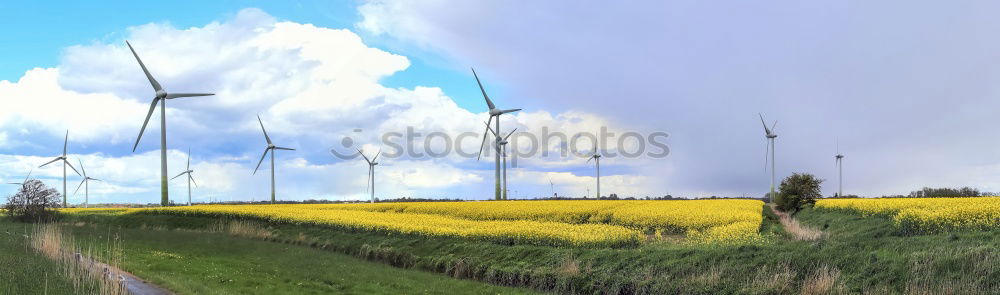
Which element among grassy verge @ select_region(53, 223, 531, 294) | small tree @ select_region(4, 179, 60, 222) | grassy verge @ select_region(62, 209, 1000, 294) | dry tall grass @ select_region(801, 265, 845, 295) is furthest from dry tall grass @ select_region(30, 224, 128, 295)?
small tree @ select_region(4, 179, 60, 222)

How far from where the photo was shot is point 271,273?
2506 centimetres

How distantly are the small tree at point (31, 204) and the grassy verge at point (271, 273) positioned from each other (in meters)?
28.3

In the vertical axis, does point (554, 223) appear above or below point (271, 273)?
above

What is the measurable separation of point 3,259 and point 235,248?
40.8 feet

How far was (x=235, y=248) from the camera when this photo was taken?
3369cm

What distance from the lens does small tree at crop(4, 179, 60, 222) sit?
5516 cm

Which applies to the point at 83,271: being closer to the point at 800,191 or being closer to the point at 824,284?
the point at 824,284

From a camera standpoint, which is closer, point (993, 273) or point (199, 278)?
point (993, 273)

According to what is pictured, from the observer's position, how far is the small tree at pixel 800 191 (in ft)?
191

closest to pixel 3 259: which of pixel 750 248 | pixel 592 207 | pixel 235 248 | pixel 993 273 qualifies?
pixel 235 248

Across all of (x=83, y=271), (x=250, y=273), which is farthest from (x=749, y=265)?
(x=83, y=271)

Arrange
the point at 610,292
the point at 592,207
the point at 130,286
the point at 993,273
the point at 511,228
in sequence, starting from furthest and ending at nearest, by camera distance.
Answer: the point at 592,207 → the point at 511,228 → the point at 610,292 → the point at 130,286 → the point at 993,273

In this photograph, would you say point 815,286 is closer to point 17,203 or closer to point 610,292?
point 610,292

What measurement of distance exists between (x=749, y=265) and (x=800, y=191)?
4384 cm
